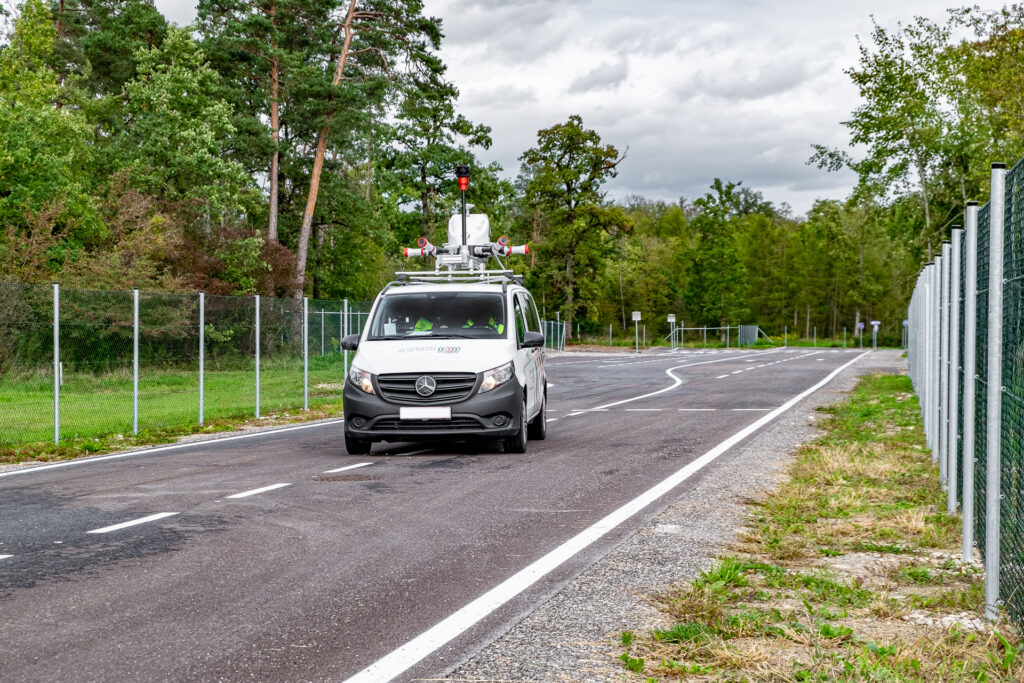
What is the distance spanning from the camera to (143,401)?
15.9 m

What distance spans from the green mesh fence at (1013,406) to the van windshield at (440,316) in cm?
796

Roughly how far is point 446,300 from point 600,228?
6513 cm

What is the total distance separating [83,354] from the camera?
14.4 m

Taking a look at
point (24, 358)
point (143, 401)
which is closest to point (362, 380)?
point (24, 358)

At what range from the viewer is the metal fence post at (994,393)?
16.5ft

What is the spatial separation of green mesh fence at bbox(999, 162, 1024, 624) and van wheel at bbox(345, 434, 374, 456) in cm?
814

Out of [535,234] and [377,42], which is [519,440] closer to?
[377,42]

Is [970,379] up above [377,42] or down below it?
below

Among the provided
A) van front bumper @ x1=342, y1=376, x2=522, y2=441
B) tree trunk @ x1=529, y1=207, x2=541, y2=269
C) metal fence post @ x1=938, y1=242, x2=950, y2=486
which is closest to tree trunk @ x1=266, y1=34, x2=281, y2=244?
van front bumper @ x1=342, y1=376, x2=522, y2=441

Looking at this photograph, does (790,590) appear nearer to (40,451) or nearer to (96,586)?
(96,586)

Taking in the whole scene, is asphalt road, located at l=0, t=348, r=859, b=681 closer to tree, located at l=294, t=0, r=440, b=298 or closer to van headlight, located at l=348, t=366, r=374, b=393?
van headlight, located at l=348, t=366, r=374, b=393

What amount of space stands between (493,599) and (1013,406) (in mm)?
2683

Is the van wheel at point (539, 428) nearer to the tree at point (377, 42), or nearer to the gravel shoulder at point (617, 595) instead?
the gravel shoulder at point (617, 595)

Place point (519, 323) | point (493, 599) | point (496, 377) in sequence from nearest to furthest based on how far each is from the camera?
point (493, 599) < point (496, 377) < point (519, 323)
